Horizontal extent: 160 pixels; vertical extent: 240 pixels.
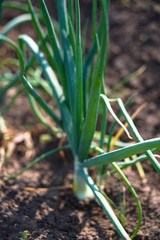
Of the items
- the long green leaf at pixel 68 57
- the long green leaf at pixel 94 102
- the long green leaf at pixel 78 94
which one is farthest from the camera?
the long green leaf at pixel 68 57

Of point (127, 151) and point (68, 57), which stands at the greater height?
point (68, 57)

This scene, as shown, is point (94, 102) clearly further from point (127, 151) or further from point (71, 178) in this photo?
point (71, 178)

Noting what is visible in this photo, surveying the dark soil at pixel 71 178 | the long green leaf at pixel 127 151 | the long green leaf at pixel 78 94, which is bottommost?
the dark soil at pixel 71 178

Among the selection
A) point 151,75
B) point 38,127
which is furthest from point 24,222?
point 151,75

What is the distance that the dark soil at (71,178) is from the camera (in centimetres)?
94

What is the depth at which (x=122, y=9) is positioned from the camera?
7.30 feet

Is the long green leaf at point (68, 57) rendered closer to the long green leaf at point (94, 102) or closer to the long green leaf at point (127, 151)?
the long green leaf at point (94, 102)

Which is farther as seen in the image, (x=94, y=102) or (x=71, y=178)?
(x=71, y=178)

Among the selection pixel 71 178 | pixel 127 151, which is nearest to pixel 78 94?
pixel 127 151

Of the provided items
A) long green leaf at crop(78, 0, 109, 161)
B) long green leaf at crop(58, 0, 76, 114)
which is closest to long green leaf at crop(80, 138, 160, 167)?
long green leaf at crop(78, 0, 109, 161)

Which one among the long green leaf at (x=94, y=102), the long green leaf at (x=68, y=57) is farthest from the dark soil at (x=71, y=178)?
the long green leaf at (x=68, y=57)

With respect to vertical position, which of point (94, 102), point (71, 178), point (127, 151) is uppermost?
point (94, 102)

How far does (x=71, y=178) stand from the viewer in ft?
4.09

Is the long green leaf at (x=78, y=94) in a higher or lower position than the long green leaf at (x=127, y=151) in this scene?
higher
